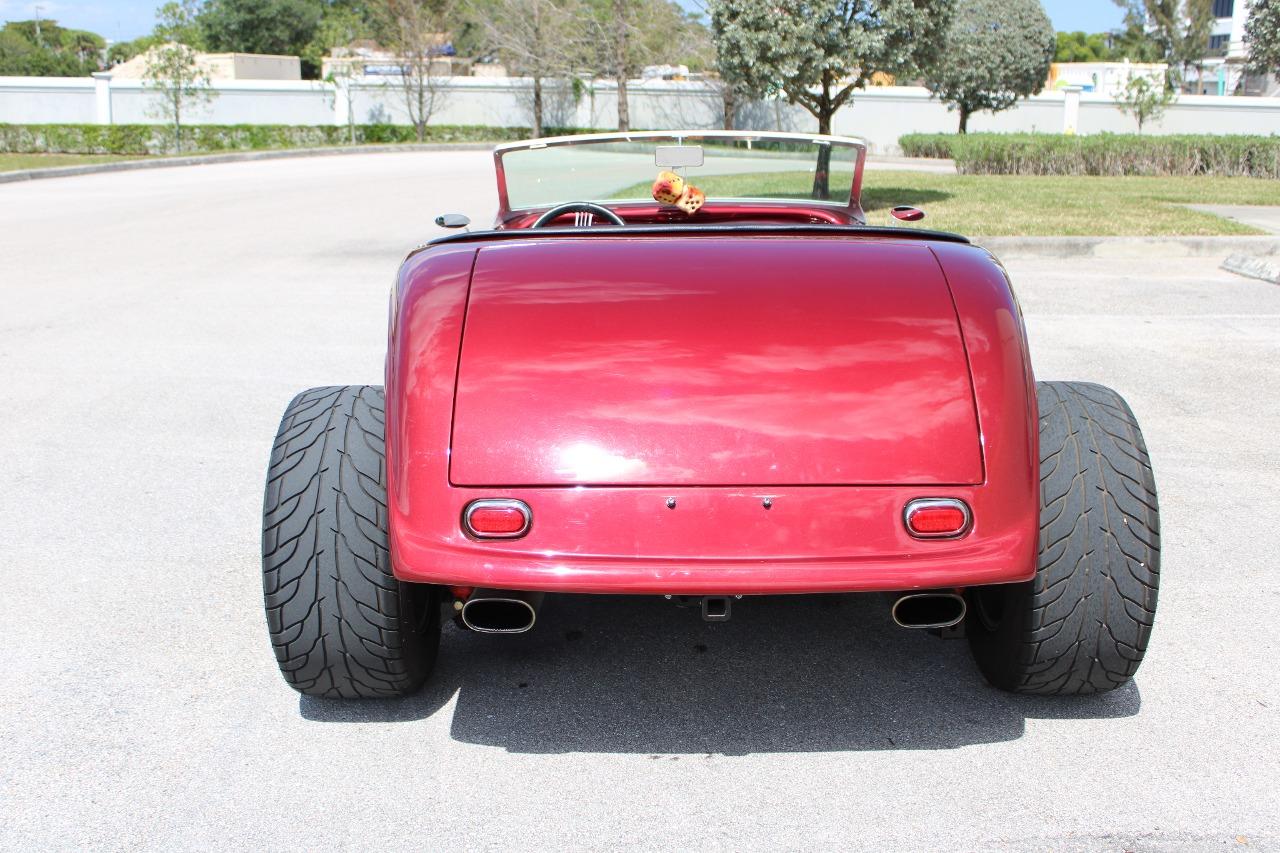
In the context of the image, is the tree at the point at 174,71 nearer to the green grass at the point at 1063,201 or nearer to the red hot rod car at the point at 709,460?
the green grass at the point at 1063,201

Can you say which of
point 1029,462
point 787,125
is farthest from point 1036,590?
point 787,125

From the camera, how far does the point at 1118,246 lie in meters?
12.5

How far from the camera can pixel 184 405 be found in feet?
21.2

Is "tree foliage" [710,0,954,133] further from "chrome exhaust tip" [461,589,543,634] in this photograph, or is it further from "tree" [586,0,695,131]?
"tree" [586,0,695,131]

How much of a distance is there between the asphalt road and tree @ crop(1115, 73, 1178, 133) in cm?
3090

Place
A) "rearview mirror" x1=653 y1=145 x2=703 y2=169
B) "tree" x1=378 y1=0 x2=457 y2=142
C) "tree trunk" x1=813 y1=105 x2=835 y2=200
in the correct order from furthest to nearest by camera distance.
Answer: "tree" x1=378 y1=0 x2=457 y2=142 < "tree trunk" x1=813 y1=105 x2=835 y2=200 < "rearview mirror" x1=653 y1=145 x2=703 y2=169

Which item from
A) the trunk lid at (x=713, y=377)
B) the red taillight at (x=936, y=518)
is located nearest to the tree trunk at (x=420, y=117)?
the trunk lid at (x=713, y=377)

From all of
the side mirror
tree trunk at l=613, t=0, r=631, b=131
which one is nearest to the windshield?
the side mirror

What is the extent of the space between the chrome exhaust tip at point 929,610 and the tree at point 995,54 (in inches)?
1372

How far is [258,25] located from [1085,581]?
8695cm

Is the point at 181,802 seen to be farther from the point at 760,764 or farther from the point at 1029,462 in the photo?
the point at 1029,462

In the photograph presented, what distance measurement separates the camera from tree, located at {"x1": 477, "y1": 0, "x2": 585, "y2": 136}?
1609 inches

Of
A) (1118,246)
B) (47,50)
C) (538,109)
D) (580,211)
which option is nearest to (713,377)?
(580,211)

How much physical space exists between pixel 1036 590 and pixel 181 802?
1.98 m
